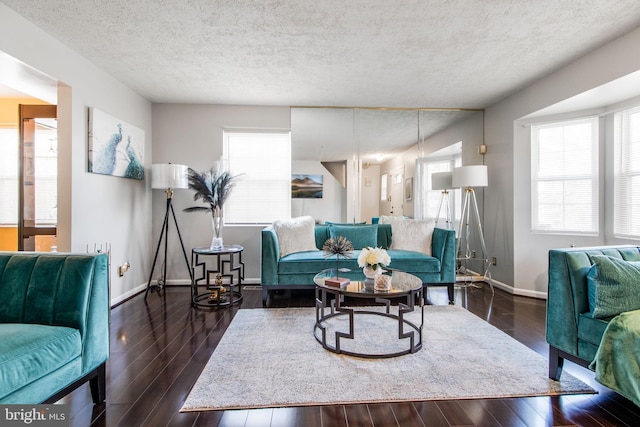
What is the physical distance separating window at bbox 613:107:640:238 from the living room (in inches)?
3.3

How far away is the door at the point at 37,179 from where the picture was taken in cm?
307

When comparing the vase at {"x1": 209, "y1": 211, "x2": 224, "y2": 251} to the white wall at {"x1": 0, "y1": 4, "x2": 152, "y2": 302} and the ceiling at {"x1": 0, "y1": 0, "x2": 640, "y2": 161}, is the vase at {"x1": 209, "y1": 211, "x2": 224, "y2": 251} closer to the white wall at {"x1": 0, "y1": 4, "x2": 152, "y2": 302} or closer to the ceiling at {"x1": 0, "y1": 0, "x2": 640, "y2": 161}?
the white wall at {"x1": 0, "y1": 4, "x2": 152, "y2": 302}

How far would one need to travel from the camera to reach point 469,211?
4.48 metres

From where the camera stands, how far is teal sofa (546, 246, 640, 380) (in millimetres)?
1735

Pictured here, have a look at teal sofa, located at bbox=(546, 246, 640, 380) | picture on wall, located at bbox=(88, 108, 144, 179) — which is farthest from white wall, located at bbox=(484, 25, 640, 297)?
picture on wall, located at bbox=(88, 108, 144, 179)

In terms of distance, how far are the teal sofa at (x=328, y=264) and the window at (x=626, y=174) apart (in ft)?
5.57

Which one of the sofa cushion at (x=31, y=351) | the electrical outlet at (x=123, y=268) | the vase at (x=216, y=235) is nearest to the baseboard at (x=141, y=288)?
the electrical outlet at (x=123, y=268)

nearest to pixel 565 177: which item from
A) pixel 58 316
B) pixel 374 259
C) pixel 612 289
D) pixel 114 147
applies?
pixel 612 289

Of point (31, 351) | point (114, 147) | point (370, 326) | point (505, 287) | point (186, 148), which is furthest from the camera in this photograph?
point (186, 148)

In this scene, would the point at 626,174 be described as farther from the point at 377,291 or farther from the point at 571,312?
the point at 377,291

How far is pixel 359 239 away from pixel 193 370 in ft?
8.24

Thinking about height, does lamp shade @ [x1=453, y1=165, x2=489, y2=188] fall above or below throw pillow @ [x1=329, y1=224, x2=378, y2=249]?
above

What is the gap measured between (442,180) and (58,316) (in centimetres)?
437

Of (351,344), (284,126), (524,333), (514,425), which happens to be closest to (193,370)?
(351,344)
